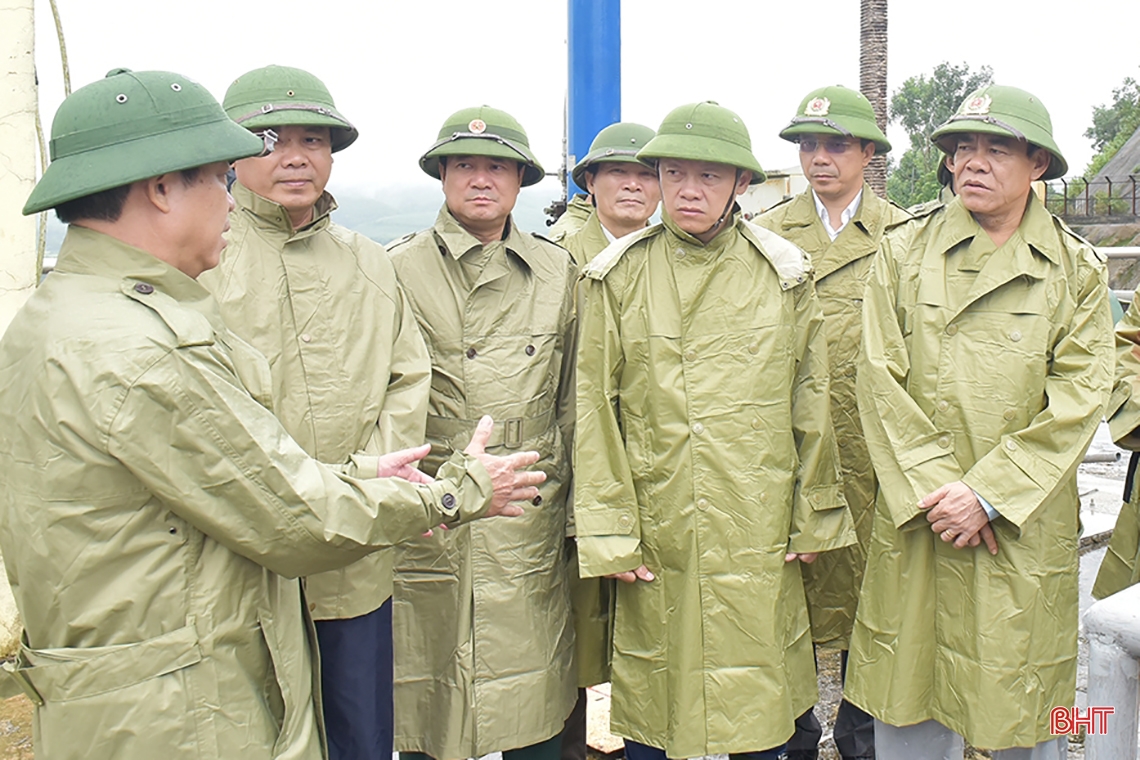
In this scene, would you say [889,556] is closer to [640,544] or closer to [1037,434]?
[1037,434]

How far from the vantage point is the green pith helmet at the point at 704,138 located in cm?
276

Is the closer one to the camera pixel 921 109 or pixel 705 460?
pixel 705 460

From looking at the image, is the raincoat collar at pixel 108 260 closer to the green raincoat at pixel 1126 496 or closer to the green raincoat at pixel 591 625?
the green raincoat at pixel 591 625

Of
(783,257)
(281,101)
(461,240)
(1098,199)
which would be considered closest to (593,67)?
(461,240)

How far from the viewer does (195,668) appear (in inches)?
68.6

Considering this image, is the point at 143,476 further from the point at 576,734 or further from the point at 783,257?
the point at 576,734

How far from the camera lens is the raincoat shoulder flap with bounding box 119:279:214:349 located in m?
1.69

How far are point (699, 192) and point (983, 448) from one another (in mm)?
1054

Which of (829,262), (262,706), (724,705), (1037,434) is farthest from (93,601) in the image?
(829,262)

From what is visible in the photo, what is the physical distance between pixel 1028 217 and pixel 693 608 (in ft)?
4.79

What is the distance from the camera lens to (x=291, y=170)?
8.81 ft

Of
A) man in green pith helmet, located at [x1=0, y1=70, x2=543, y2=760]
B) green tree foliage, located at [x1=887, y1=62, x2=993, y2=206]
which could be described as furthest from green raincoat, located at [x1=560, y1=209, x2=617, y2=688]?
green tree foliage, located at [x1=887, y1=62, x2=993, y2=206]

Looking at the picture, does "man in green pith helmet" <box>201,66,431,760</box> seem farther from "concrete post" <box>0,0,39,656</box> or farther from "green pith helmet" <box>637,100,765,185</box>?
"concrete post" <box>0,0,39,656</box>

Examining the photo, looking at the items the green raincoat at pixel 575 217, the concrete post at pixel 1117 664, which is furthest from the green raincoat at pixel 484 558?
the concrete post at pixel 1117 664
